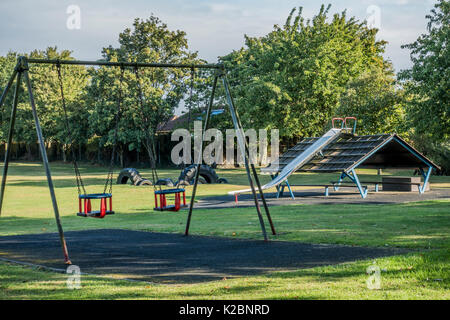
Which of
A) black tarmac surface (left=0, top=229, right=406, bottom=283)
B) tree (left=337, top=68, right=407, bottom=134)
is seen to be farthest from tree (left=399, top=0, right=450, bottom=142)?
black tarmac surface (left=0, top=229, right=406, bottom=283)

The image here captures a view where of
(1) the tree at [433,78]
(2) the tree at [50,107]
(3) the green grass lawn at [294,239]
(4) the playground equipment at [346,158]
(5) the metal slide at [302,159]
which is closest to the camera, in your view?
(3) the green grass lawn at [294,239]

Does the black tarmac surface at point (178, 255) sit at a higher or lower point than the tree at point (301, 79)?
lower

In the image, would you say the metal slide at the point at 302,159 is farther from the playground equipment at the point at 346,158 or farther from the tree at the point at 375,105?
the tree at the point at 375,105

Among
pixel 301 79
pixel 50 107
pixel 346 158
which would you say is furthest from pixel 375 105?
pixel 50 107

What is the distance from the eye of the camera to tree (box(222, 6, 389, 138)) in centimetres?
4262

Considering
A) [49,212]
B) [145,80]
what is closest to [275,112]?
[145,80]

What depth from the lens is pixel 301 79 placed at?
42750mm

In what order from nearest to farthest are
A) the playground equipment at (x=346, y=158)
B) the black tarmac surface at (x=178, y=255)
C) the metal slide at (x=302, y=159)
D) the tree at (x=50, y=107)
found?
the black tarmac surface at (x=178, y=255) < the metal slide at (x=302, y=159) < the playground equipment at (x=346, y=158) < the tree at (x=50, y=107)

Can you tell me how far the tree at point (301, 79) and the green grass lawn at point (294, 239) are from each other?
2241cm

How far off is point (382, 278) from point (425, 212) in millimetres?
9218

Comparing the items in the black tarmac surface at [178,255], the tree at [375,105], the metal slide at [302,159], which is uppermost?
the tree at [375,105]

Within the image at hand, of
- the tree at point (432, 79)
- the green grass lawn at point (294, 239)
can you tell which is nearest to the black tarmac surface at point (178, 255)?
the green grass lawn at point (294, 239)

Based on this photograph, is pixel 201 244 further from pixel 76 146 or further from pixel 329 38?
pixel 76 146

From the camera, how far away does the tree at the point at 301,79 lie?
42.6m
